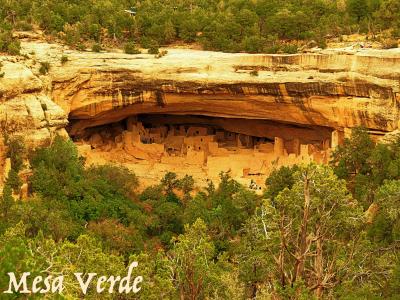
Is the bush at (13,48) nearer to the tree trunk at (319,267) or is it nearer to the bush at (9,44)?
the bush at (9,44)

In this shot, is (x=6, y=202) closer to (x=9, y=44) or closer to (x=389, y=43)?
(x=9, y=44)

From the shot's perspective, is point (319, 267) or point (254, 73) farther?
point (254, 73)

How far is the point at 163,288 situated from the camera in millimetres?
12664

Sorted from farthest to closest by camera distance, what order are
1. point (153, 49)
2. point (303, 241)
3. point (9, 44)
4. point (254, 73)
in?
point (153, 49) < point (9, 44) < point (254, 73) < point (303, 241)

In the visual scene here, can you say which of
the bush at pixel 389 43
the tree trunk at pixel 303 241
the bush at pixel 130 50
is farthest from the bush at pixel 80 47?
the tree trunk at pixel 303 241

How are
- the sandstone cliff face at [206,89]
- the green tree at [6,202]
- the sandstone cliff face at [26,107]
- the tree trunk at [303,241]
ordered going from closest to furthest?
the tree trunk at [303,241], the green tree at [6,202], the sandstone cliff face at [26,107], the sandstone cliff face at [206,89]

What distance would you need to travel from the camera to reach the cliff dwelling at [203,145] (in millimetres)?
24375

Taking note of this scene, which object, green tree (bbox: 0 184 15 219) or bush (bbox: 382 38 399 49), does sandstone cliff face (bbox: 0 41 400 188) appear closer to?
bush (bbox: 382 38 399 49)

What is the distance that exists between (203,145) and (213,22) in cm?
356

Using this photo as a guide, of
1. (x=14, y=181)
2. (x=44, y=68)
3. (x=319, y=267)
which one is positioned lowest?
(x=14, y=181)

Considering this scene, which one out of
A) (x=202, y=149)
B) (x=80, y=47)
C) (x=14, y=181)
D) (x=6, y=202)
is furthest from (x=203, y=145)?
(x=6, y=202)

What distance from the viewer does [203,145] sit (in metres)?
25.9

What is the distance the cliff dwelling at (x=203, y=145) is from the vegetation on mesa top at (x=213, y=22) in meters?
2.46

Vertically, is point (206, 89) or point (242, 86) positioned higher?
point (242, 86)
